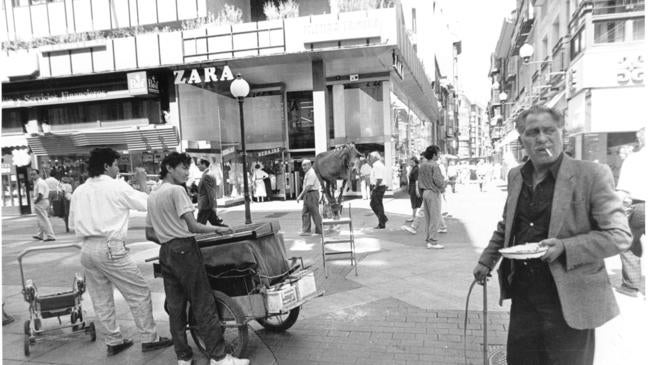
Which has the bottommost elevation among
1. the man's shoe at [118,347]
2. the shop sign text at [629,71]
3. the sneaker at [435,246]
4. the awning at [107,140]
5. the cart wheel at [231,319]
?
the sneaker at [435,246]

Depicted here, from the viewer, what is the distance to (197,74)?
18078 millimetres

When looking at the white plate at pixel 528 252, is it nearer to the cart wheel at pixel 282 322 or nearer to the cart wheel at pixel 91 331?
the cart wheel at pixel 282 322

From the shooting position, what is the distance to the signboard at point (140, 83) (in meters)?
18.6

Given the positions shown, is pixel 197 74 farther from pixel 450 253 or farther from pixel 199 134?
pixel 450 253

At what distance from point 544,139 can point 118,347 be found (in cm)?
445

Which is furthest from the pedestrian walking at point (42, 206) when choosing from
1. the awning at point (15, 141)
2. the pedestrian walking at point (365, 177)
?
the awning at point (15, 141)

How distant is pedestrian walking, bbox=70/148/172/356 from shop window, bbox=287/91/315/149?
1782cm

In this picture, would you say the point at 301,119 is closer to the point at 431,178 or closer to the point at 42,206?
the point at 42,206

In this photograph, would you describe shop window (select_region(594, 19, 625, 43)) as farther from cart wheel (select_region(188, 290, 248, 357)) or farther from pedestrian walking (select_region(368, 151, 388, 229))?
cart wheel (select_region(188, 290, 248, 357))

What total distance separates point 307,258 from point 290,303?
13.9ft

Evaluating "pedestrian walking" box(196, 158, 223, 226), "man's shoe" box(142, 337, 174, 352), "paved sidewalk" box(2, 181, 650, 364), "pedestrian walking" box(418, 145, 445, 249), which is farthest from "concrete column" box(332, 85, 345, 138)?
"man's shoe" box(142, 337, 174, 352)

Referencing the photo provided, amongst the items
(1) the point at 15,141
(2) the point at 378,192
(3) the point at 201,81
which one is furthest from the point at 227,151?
(1) the point at 15,141

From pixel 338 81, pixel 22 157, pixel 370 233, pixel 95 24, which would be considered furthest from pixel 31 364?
pixel 95 24

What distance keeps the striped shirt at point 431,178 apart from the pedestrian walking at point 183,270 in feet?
18.1
